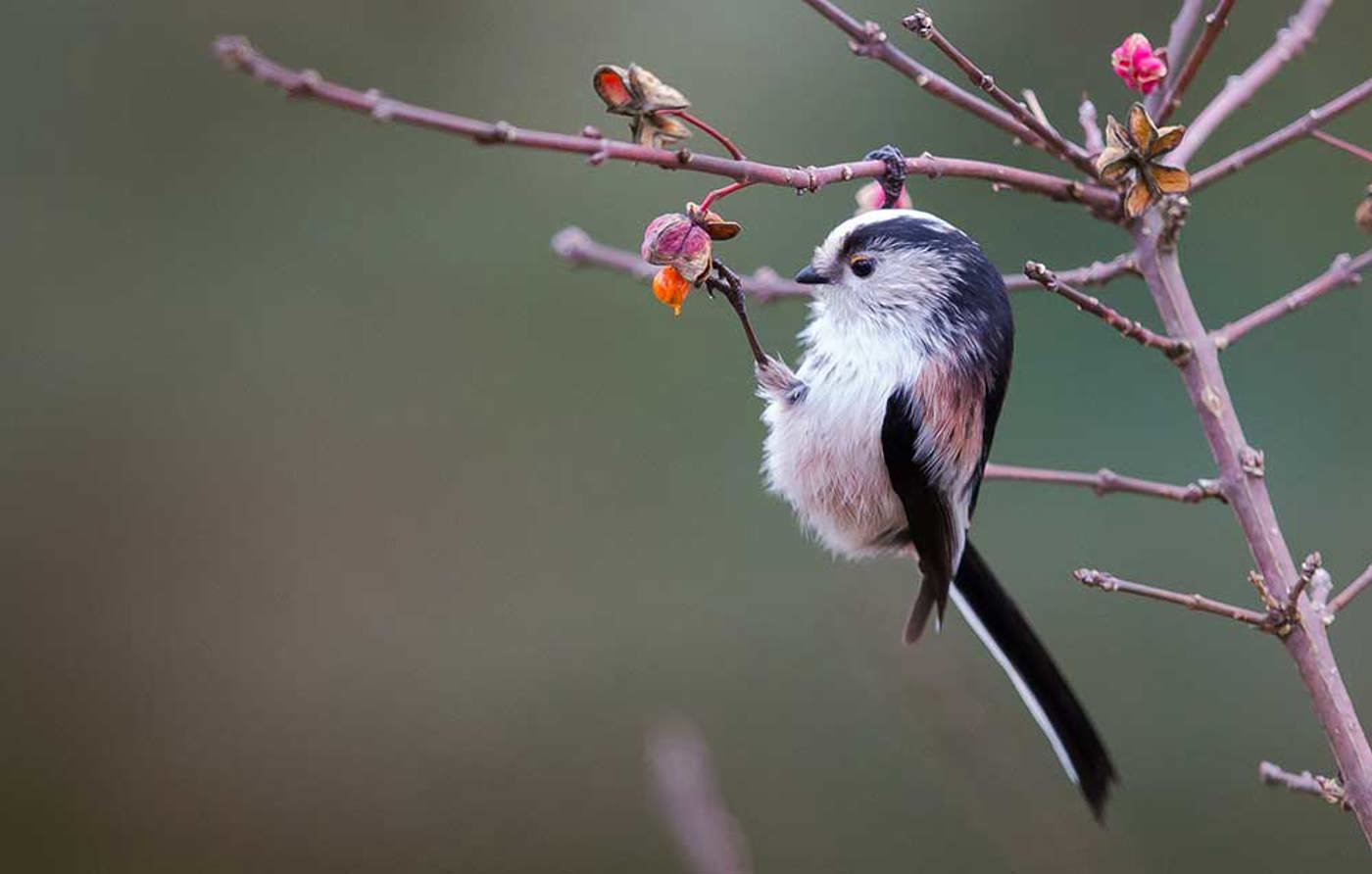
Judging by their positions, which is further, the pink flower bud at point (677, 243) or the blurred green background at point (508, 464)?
the blurred green background at point (508, 464)

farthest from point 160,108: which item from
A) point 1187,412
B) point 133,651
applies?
point 1187,412

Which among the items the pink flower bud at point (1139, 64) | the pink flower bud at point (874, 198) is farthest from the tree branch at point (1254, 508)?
the pink flower bud at point (874, 198)

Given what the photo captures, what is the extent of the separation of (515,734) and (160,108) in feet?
5.82

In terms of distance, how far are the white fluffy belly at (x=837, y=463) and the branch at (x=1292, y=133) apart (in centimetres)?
42

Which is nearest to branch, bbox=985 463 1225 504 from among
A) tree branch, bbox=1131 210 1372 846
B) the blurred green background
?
tree branch, bbox=1131 210 1372 846

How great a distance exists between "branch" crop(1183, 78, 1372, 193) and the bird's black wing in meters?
0.41

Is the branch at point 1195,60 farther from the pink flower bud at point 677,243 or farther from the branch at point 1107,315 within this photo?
the pink flower bud at point 677,243

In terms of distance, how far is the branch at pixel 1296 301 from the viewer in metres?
1.15

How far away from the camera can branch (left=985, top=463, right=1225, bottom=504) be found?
1.07 meters

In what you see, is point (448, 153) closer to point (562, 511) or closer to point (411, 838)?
point (562, 511)

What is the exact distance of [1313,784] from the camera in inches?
39.1

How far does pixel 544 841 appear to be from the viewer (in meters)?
3.10

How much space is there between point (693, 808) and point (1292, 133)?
0.74 meters

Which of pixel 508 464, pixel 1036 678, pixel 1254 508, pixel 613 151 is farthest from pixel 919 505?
pixel 508 464
